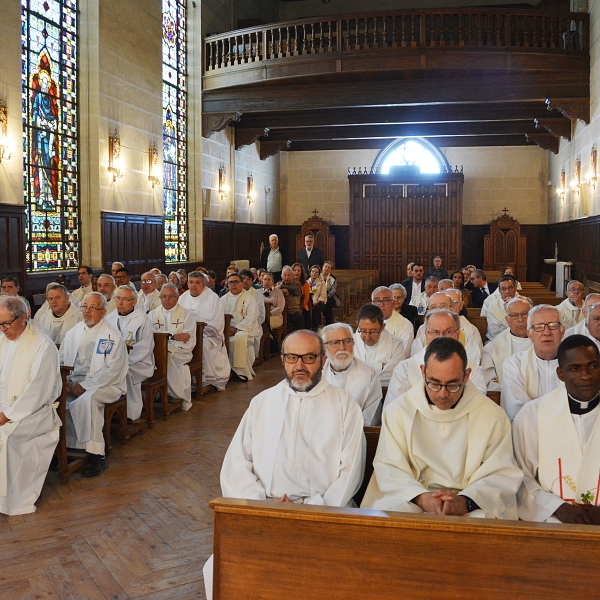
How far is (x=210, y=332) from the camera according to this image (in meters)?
8.69

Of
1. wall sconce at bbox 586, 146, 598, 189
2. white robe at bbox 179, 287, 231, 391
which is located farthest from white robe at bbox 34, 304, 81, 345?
wall sconce at bbox 586, 146, 598, 189

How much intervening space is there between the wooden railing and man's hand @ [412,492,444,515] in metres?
12.2

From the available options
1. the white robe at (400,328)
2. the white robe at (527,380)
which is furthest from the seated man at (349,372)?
the white robe at (400,328)

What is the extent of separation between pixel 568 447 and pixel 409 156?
66.1 ft

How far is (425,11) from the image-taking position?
1372 centimetres

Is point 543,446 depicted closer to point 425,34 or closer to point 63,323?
point 63,323

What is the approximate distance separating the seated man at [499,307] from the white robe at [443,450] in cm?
470

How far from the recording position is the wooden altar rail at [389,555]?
2.20m

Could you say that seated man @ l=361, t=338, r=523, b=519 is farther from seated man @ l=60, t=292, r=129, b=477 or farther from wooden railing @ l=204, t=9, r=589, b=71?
wooden railing @ l=204, t=9, r=589, b=71

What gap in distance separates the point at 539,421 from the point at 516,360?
4.27 feet

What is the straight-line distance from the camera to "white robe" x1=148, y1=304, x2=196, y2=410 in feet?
25.1

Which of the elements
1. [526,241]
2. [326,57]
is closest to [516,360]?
[326,57]

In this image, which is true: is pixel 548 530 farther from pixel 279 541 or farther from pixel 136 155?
pixel 136 155

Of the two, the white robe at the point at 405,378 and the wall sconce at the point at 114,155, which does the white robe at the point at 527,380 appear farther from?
the wall sconce at the point at 114,155
